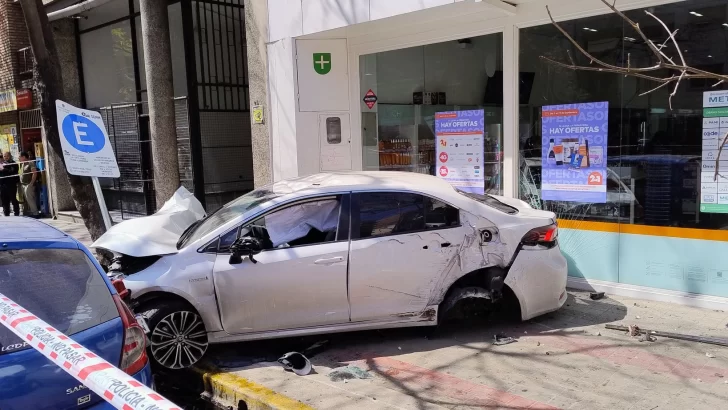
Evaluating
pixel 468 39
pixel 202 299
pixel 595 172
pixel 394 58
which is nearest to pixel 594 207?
pixel 595 172

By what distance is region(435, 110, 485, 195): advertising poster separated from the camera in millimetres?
7914

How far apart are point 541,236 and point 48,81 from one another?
254 inches

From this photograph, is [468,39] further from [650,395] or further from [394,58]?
[650,395]

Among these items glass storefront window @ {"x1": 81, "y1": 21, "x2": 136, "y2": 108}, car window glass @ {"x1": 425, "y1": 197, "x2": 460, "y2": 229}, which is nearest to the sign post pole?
car window glass @ {"x1": 425, "y1": 197, "x2": 460, "y2": 229}

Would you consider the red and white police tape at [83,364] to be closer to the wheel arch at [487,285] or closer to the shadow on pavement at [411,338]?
the shadow on pavement at [411,338]

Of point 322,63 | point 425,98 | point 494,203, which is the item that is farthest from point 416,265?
point 322,63

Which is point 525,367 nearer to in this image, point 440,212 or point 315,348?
point 440,212

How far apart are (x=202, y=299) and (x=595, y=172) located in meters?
4.72

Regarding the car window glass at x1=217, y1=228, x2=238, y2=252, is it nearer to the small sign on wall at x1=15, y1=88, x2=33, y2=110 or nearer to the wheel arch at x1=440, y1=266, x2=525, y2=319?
the wheel arch at x1=440, y1=266, x2=525, y2=319

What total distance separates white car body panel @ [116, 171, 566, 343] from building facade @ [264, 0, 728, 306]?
177cm

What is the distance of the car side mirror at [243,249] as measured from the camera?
16.0 ft

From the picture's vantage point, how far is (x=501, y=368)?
15.5 feet

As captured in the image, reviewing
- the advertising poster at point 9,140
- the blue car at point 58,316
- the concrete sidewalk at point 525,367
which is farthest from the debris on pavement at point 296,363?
the advertising poster at point 9,140

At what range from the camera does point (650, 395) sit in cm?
417
